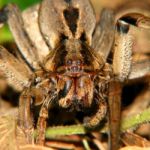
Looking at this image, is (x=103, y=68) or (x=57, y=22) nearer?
(x=103, y=68)

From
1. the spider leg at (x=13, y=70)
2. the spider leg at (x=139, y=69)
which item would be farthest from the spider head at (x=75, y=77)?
the spider leg at (x=139, y=69)

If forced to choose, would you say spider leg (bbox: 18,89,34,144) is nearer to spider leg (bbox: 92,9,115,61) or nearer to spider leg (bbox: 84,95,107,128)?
spider leg (bbox: 84,95,107,128)

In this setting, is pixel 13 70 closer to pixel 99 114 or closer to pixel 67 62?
pixel 67 62

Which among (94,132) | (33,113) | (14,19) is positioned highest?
(14,19)

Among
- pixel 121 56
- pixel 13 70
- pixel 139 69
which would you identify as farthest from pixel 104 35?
pixel 13 70

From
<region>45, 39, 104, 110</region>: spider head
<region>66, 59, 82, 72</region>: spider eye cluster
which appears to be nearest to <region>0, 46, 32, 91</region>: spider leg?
<region>45, 39, 104, 110</region>: spider head

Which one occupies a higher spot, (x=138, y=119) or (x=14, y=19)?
(x=14, y=19)

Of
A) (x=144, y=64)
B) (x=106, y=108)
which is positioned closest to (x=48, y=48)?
(x=144, y=64)

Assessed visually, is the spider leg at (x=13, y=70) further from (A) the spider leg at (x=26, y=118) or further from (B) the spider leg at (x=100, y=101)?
(B) the spider leg at (x=100, y=101)

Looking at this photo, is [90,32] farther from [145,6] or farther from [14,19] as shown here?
[145,6]
